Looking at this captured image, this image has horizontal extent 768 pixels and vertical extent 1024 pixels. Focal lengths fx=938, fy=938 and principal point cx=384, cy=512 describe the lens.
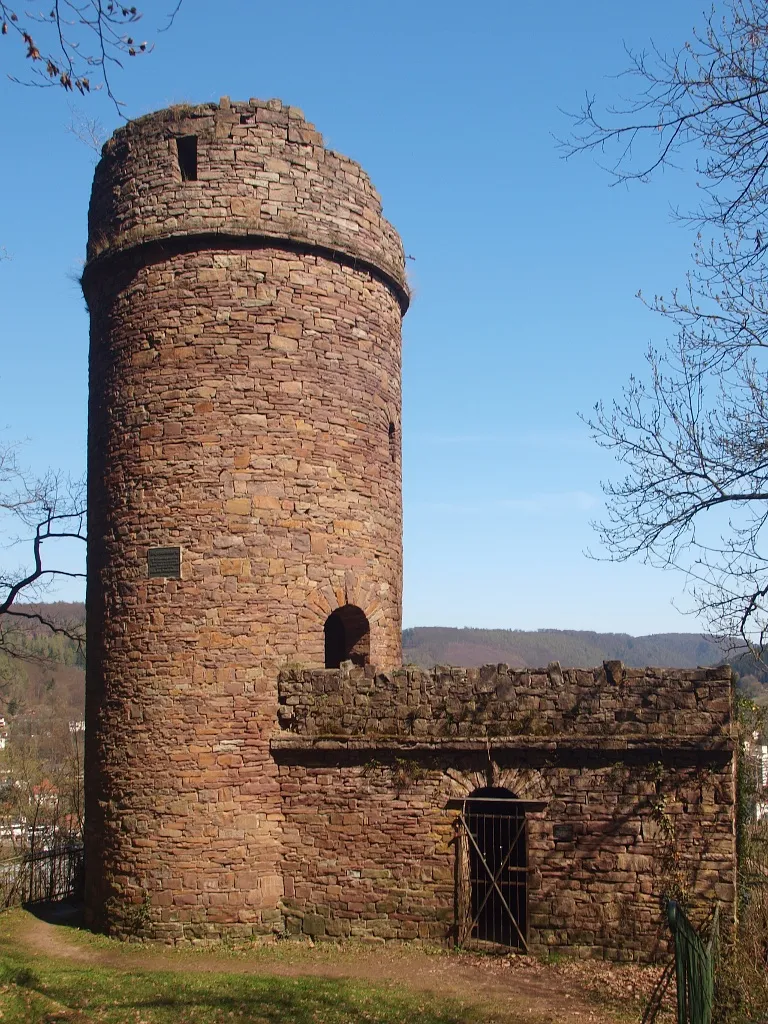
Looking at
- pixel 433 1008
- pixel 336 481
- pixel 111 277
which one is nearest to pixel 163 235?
pixel 111 277

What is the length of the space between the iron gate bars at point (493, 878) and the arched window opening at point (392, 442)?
493cm

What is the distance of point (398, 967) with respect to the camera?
1015 cm

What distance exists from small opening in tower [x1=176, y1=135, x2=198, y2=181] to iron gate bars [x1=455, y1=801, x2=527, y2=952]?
8662 millimetres

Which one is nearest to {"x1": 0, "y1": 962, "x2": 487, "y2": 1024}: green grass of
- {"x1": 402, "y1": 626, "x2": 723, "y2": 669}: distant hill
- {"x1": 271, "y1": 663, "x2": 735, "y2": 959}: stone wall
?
{"x1": 271, "y1": 663, "x2": 735, "y2": 959}: stone wall

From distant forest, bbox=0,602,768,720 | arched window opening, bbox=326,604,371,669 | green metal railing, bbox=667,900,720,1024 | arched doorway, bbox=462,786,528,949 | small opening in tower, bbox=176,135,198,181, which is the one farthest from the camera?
distant forest, bbox=0,602,768,720

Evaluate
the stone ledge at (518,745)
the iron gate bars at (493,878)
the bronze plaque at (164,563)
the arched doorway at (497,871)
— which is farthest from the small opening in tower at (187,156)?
the iron gate bars at (493,878)

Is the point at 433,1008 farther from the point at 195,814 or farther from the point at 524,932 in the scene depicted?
the point at 195,814

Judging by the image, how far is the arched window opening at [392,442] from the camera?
13.4m

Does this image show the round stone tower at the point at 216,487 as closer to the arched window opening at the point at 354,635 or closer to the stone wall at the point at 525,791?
the arched window opening at the point at 354,635

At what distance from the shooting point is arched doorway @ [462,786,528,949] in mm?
10586

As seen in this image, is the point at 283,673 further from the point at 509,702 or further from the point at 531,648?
the point at 531,648

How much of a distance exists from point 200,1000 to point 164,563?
4.90 m

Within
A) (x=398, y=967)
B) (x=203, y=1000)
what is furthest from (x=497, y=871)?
(x=203, y=1000)

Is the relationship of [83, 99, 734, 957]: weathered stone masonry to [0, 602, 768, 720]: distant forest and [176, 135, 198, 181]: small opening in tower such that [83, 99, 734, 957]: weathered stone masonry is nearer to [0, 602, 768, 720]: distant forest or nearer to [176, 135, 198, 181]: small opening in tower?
[176, 135, 198, 181]: small opening in tower
